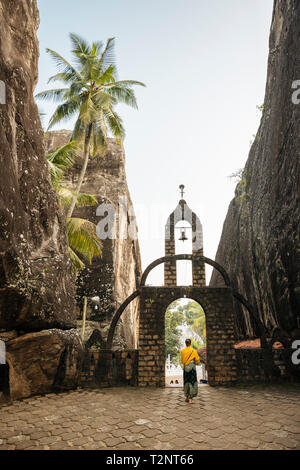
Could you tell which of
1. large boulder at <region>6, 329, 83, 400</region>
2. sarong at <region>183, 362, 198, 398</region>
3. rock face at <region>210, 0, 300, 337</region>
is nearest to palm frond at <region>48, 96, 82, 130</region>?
rock face at <region>210, 0, 300, 337</region>

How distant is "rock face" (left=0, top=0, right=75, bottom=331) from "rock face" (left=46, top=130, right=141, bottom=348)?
14.8 feet

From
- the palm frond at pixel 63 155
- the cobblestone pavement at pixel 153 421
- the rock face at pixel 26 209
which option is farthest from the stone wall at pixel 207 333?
the palm frond at pixel 63 155

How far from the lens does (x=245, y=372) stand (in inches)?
292

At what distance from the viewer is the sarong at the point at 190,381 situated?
5.88 meters

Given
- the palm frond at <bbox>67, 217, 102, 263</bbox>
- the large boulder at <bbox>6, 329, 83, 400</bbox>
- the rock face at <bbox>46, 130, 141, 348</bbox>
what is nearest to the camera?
the large boulder at <bbox>6, 329, 83, 400</bbox>

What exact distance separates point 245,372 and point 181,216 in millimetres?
5120

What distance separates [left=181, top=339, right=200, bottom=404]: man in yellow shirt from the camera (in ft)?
19.3

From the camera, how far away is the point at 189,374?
19.6 feet

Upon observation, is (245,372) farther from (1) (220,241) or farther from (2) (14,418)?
(1) (220,241)

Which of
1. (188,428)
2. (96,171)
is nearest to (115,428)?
(188,428)

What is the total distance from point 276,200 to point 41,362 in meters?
7.62

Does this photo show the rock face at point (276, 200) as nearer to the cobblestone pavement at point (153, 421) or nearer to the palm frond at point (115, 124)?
the cobblestone pavement at point (153, 421)

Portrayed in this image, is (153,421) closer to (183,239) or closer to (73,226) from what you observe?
(183,239)

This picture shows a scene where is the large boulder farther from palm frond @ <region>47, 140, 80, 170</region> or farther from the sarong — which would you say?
palm frond @ <region>47, 140, 80, 170</region>
